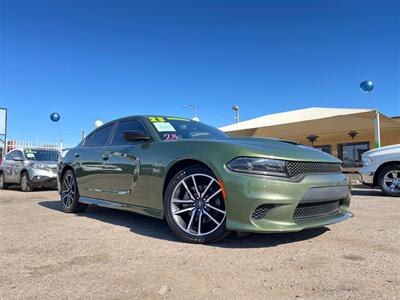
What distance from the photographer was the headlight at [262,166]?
9.92 feet

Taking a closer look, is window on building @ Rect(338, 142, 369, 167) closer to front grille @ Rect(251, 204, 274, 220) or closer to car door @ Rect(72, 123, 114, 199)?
car door @ Rect(72, 123, 114, 199)

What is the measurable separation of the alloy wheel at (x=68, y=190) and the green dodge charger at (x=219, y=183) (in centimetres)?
125

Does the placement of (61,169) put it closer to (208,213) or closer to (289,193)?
(208,213)

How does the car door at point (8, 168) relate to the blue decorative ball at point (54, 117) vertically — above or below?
below

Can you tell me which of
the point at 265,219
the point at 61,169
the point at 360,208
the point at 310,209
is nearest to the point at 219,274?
the point at 265,219

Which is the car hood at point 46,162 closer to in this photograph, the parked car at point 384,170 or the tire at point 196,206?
the tire at point 196,206

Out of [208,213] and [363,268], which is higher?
[208,213]

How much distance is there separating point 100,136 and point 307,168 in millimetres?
3242

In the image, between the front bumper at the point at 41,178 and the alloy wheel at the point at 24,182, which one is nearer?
the front bumper at the point at 41,178

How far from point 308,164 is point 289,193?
43 centimetres

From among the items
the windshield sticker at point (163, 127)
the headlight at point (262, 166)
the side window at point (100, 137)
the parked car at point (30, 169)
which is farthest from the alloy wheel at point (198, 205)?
the parked car at point (30, 169)

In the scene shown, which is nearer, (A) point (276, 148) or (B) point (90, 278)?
(B) point (90, 278)

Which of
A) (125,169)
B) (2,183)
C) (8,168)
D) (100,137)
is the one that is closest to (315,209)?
(125,169)

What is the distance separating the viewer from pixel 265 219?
9.73 feet
